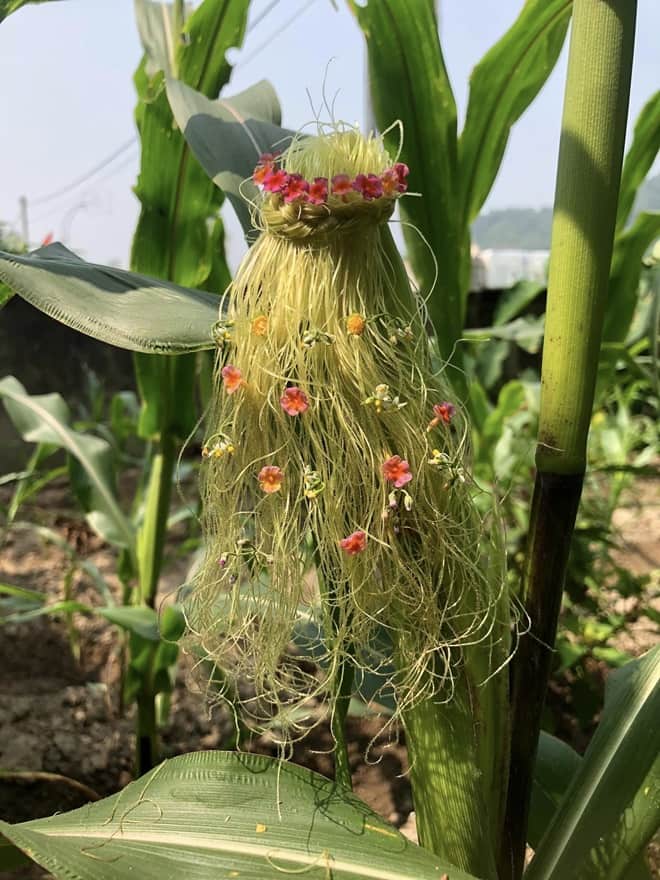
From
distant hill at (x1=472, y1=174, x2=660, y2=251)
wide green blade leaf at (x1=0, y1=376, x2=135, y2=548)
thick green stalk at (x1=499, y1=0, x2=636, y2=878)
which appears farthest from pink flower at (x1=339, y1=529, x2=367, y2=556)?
distant hill at (x1=472, y1=174, x2=660, y2=251)

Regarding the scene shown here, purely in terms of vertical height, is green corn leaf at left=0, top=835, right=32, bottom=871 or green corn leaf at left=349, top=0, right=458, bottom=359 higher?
green corn leaf at left=349, top=0, right=458, bottom=359

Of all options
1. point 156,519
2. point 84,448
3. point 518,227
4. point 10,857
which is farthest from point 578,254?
Answer: point 518,227

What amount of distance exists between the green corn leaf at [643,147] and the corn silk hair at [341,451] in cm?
52

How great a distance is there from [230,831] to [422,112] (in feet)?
1.72

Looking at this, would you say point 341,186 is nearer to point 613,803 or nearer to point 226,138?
point 226,138

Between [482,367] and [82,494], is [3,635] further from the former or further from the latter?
[482,367]

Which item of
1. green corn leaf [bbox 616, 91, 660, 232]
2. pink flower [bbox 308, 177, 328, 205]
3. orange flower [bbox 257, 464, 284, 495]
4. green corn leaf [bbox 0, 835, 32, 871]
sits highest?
green corn leaf [bbox 616, 91, 660, 232]

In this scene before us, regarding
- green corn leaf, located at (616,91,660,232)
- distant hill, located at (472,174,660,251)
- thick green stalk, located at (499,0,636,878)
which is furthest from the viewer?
distant hill, located at (472,174,660,251)

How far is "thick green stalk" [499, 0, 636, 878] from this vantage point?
0.31 meters

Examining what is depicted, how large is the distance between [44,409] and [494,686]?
0.86m

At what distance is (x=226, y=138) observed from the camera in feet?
1.59

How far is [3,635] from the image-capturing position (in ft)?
4.17

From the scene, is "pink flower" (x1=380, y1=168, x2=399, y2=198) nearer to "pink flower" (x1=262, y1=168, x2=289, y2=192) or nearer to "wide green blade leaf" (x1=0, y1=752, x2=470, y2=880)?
"pink flower" (x1=262, y1=168, x2=289, y2=192)

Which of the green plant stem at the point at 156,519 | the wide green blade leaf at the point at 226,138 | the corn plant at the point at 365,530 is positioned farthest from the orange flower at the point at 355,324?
the green plant stem at the point at 156,519
